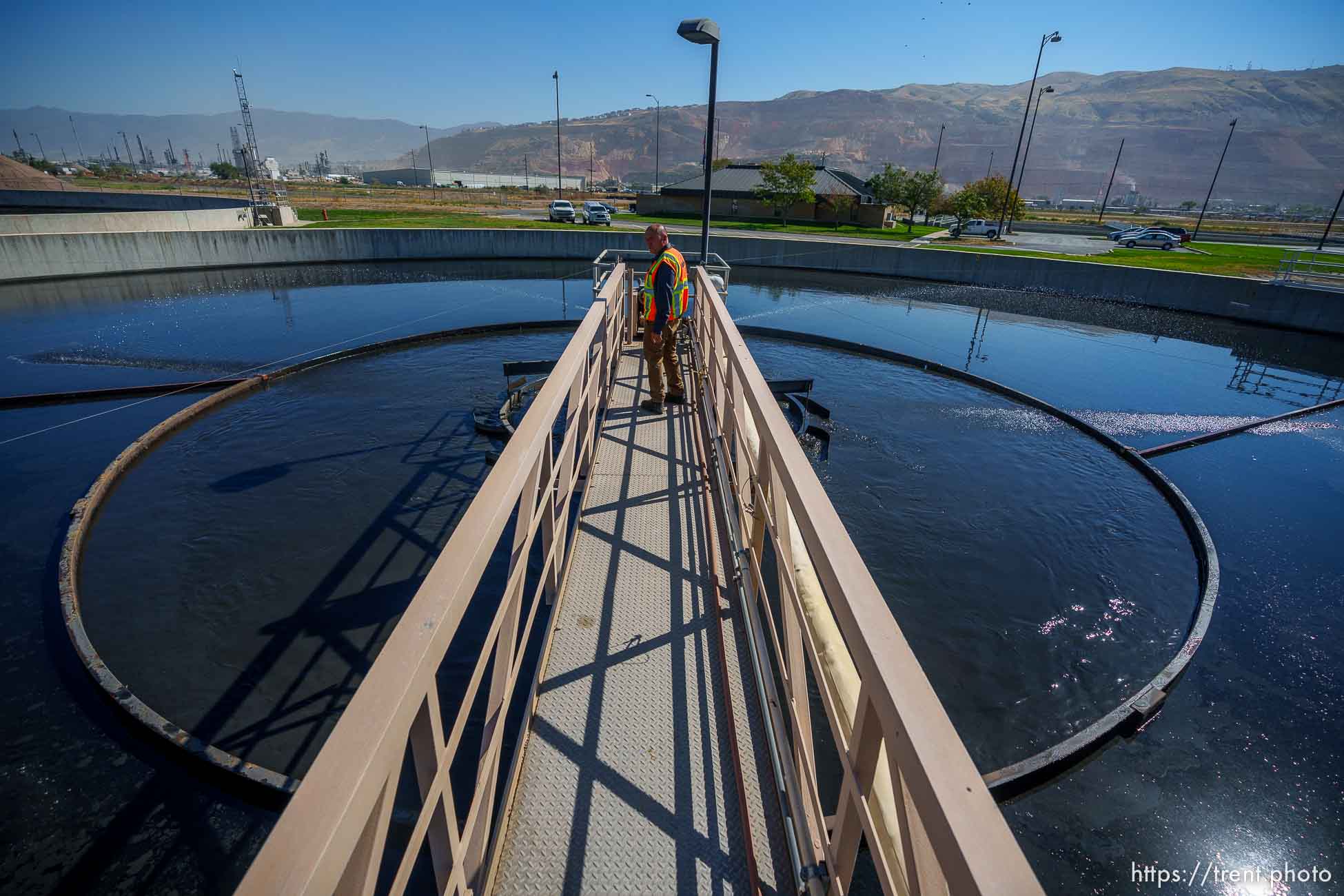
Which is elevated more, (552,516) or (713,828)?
(552,516)

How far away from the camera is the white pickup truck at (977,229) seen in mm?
40594

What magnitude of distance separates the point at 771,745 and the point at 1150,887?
9.92 feet

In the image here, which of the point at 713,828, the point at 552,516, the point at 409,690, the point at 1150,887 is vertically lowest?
the point at 1150,887

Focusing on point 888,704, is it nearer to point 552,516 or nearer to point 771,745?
point 771,745

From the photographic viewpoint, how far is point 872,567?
21.4 ft

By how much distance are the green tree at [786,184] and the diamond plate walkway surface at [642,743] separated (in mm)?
41409

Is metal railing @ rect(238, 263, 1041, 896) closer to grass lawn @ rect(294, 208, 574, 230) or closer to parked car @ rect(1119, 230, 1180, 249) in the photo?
grass lawn @ rect(294, 208, 574, 230)

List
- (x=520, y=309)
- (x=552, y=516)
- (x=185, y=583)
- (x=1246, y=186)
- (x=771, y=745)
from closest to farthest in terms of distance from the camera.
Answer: (x=771, y=745) → (x=552, y=516) → (x=185, y=583) → (x=520, y=309) → (x=1246, y=186)

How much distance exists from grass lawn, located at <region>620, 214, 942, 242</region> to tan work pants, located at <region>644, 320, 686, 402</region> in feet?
99.8

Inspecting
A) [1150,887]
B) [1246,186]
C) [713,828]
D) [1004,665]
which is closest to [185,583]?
[713,828]

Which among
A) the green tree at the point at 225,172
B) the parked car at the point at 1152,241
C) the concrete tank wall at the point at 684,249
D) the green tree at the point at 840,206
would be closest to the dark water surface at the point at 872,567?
the concrete tank wall at the point at 684,249

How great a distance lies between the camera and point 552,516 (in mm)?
3266

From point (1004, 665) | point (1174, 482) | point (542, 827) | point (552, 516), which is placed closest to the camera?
point (542, 827)

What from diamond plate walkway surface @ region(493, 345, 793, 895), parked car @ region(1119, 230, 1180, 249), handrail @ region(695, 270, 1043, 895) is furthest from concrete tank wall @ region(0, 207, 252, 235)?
parked car @ region(1119, 230, 1180, 249)
